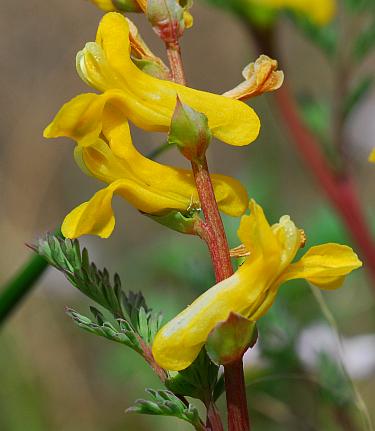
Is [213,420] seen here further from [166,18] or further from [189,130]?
[166,18]

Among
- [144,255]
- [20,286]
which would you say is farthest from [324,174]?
[20,286]

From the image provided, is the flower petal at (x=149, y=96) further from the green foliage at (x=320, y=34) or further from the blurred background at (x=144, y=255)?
the green foliage at (x=320, y=34)

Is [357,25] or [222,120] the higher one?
[357,25]

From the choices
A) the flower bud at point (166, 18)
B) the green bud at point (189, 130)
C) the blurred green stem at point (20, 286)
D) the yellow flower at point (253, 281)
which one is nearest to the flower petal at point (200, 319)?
the yellow flower at point (253, 281)

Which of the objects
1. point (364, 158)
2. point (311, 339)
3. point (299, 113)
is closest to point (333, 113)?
point (299, 113)

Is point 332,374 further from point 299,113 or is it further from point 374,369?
point 299,113

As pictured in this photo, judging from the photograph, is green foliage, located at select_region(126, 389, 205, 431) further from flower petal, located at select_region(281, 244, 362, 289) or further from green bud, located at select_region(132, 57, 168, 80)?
green bud, located at select_region(132, 57, 168, 80)
